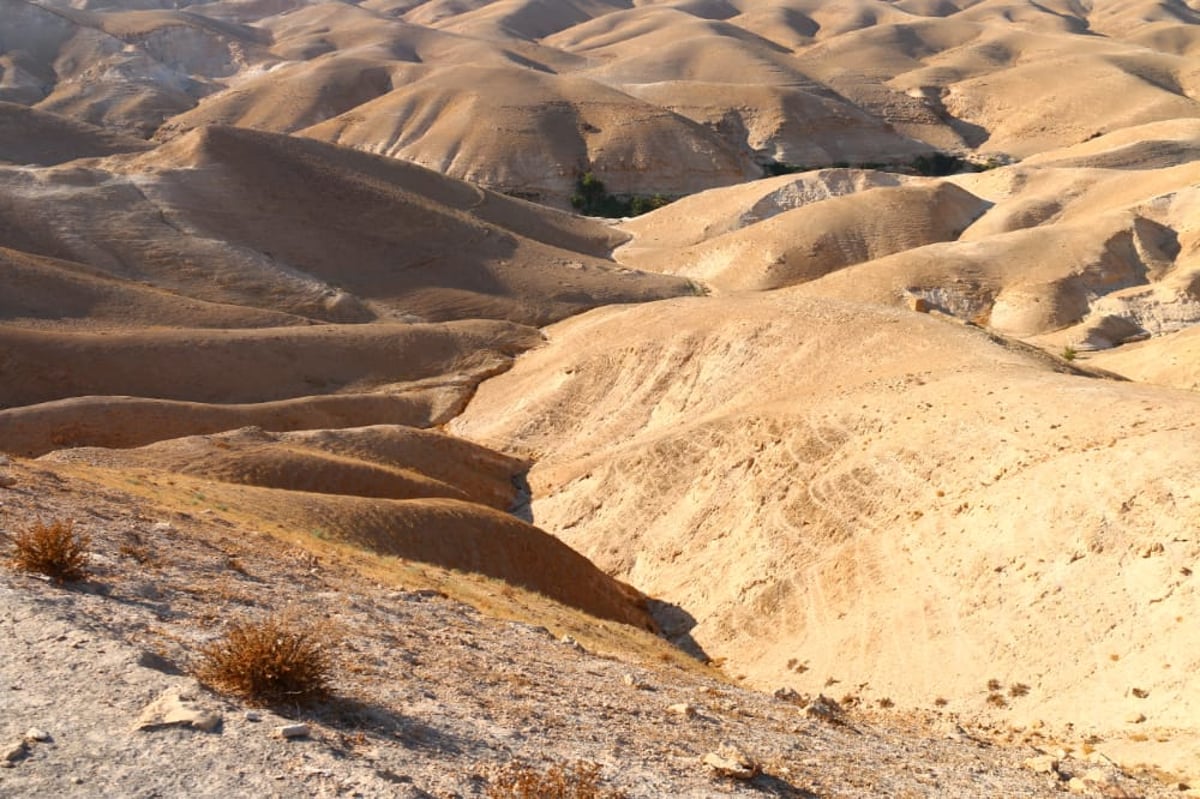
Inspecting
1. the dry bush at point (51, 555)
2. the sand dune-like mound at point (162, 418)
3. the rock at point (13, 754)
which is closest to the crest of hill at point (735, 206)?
the sand dune-like mound at point (162, 418)

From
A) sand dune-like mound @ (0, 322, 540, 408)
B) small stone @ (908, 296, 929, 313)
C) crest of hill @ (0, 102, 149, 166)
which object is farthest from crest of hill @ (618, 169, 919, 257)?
crest of hill @ (0, 102, 149, 166)

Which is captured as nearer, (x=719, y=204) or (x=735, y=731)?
(x=735, y=731)

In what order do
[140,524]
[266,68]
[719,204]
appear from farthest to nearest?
Result: [266,68], [719,204], [140,524]

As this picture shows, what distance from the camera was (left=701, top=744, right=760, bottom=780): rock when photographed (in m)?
7.58

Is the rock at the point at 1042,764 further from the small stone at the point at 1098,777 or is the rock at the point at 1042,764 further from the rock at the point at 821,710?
the rock at the point at 821,710

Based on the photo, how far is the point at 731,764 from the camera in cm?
763

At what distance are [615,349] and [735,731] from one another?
77.8ft

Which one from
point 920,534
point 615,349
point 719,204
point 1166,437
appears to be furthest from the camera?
point 719,204

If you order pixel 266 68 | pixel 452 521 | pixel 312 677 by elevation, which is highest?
pixel 312 677

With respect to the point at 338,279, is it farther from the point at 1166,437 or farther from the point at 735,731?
the point at 735,731

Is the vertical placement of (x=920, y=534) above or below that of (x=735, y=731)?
below

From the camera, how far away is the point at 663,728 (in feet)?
28.7

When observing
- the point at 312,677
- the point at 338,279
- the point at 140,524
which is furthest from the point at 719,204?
the point at 312,677

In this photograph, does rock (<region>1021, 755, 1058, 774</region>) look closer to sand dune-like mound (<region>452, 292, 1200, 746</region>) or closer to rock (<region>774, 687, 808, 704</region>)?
rock (<region>774, 687, 808, 704</region>)
